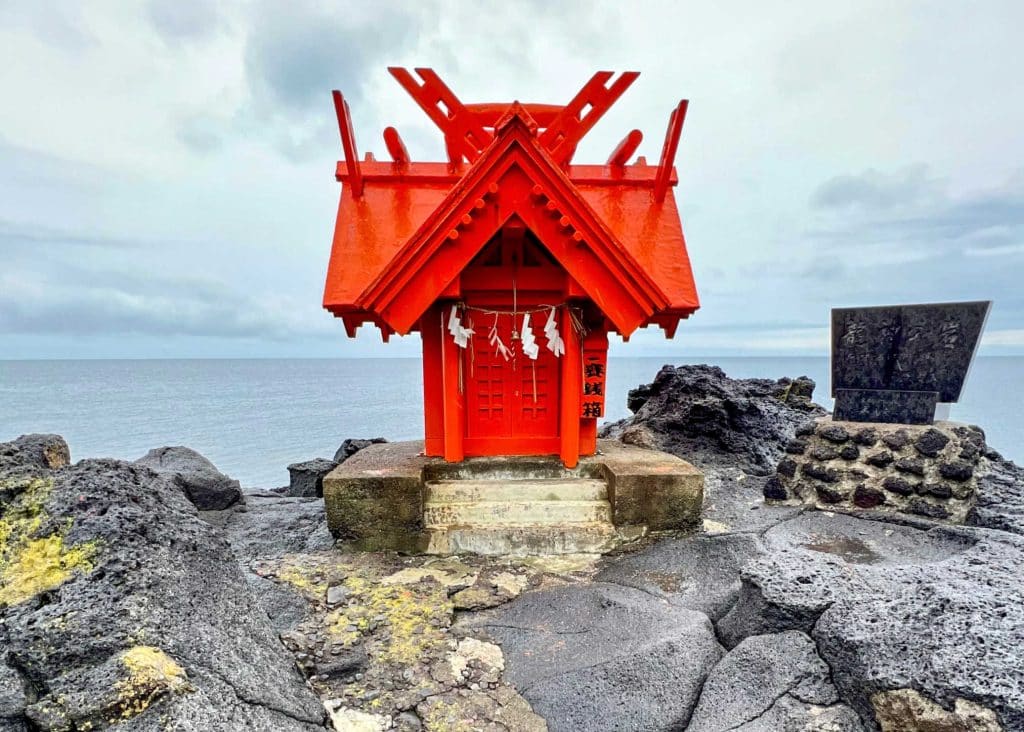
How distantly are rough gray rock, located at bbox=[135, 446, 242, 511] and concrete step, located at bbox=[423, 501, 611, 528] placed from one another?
18.1ft

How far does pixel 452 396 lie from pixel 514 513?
161 cm

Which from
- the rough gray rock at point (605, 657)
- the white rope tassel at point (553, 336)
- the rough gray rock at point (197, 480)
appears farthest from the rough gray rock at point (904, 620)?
the rough gray rock at point (197, 480)

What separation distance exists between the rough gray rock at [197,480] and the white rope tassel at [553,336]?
22.8 feet

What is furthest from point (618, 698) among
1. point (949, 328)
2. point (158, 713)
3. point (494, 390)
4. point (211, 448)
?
point (211, 448)

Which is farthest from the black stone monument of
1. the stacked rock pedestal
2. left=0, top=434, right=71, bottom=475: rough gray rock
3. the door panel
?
left=0, top=434, right=71, bottom=475: rough gray rock

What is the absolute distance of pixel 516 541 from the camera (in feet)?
18.6

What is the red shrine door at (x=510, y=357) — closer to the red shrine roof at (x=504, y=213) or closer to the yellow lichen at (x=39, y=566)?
the red shrine roof at (x=504, y=213)

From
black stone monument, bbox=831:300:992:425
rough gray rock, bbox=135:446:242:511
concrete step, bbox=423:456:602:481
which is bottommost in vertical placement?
rough gray rock, bbox=135:446:242:511

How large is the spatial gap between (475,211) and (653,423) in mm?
7655

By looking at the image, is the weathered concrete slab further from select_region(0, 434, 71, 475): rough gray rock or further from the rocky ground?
select_region(0, 434, 71, 475): rough gray rock

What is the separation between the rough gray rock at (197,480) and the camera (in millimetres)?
9016

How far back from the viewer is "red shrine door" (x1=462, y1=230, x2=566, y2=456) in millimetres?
6254

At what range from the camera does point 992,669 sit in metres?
2.20

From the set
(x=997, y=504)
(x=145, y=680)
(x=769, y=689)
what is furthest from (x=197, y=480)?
(x=997, y=504)
